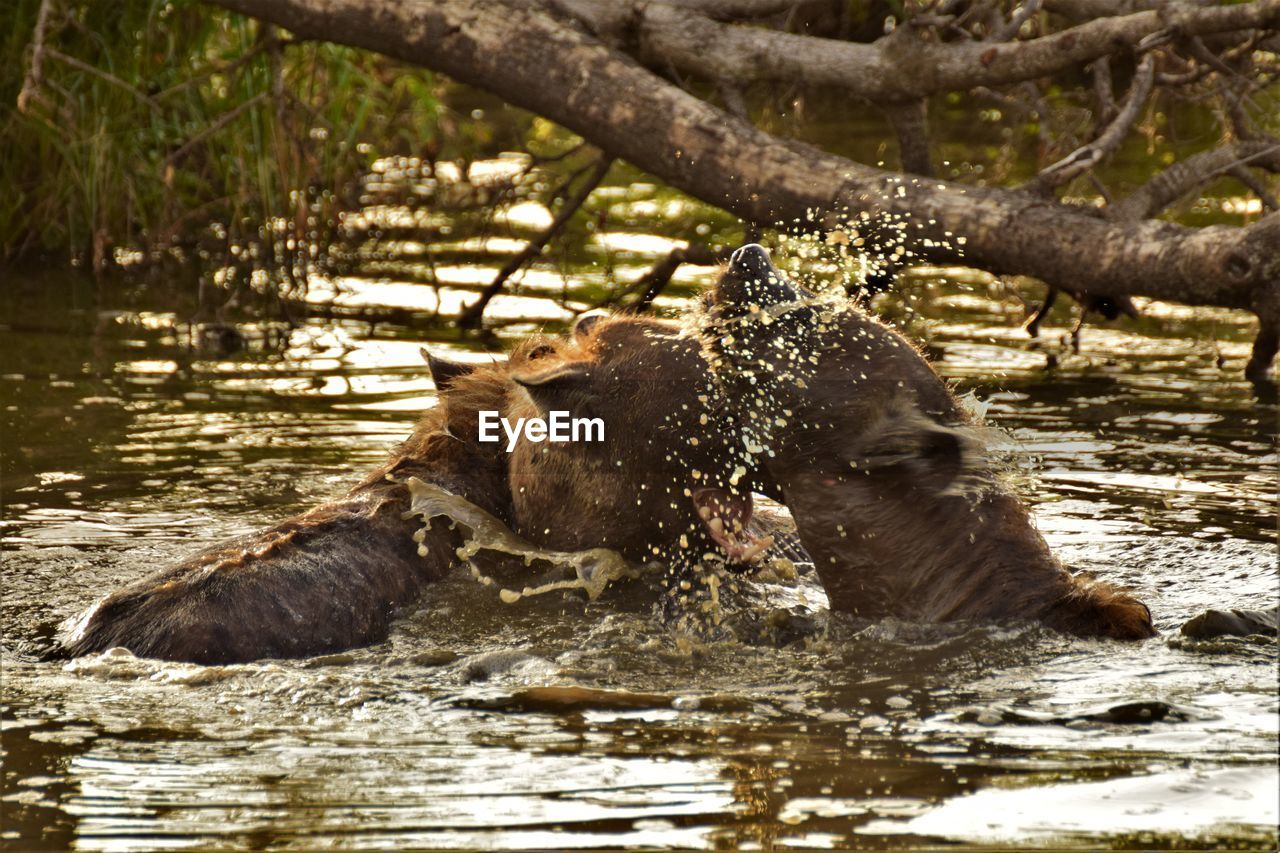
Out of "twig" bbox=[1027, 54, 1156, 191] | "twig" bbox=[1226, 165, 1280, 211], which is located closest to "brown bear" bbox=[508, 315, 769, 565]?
"twig" bbox=[1027, 54, 1156, 191]

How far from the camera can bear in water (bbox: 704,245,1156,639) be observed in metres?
4.59

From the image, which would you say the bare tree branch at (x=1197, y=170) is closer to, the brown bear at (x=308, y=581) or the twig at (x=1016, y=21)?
the twig at (x=1016, y=21)

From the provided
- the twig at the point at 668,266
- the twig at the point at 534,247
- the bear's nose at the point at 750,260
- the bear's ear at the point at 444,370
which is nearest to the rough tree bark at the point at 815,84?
the twig at the point at 668,266

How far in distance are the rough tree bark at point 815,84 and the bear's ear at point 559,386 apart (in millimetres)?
2178

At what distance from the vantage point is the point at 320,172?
29.4 ft

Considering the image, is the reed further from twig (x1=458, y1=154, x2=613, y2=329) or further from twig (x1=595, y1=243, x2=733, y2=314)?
twig (x1=595, y1=243, x2=733, y2=314)

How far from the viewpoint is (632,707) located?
13.6 ft

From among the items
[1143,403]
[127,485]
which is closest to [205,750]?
[127,485]

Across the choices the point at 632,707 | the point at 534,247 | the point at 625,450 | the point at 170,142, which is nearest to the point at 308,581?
the point at 625,450

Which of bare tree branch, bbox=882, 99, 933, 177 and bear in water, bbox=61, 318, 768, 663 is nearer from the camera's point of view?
bear in water, bbox=61, 318, 768, 663

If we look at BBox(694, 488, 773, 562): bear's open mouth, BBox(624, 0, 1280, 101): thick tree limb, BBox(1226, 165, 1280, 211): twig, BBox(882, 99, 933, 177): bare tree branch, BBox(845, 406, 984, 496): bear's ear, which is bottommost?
BBox(694, 488, 773, 562): bear's open mouth

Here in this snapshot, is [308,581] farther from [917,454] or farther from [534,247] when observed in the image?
[534,247]

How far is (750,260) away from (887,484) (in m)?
0.68

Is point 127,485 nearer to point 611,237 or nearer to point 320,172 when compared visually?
point 320,172
